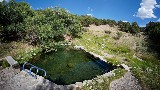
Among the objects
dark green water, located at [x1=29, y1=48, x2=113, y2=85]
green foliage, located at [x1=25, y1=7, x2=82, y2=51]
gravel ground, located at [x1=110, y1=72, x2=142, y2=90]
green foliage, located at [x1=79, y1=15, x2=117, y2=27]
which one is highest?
green foliage, located at [x1=79, y1=15, x2=117, y2=27]

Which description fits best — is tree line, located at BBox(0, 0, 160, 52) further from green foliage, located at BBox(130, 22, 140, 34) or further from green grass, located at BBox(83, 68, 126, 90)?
green grass, located at BBox(83, 68, 126, 90)

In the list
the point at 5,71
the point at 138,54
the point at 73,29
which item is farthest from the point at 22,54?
the point at 138,54

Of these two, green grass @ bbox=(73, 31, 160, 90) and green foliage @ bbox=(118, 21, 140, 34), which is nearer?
green grass @ bbox=(73, 31, 160, 90)

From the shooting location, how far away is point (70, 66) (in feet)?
57.3

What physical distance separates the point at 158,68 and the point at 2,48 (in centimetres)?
1571

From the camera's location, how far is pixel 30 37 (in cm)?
2312

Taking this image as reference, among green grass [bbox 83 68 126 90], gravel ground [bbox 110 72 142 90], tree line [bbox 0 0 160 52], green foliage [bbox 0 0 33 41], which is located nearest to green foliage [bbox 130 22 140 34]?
tree line [bbox 0 0 160 52]

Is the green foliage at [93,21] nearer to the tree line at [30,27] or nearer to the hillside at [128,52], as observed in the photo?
the hillside at [128,52]

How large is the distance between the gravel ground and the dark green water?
2357 millimetres

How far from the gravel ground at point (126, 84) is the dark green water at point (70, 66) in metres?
2.36

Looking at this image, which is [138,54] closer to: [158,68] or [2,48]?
[158,68]

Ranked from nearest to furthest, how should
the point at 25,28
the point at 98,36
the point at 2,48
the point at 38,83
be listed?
the point at 38,83 < the point at 2,48 < the point at 25,28 < the point at 98,36

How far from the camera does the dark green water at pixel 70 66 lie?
15.1 metres

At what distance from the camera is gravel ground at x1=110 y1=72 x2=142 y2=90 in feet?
42.5
